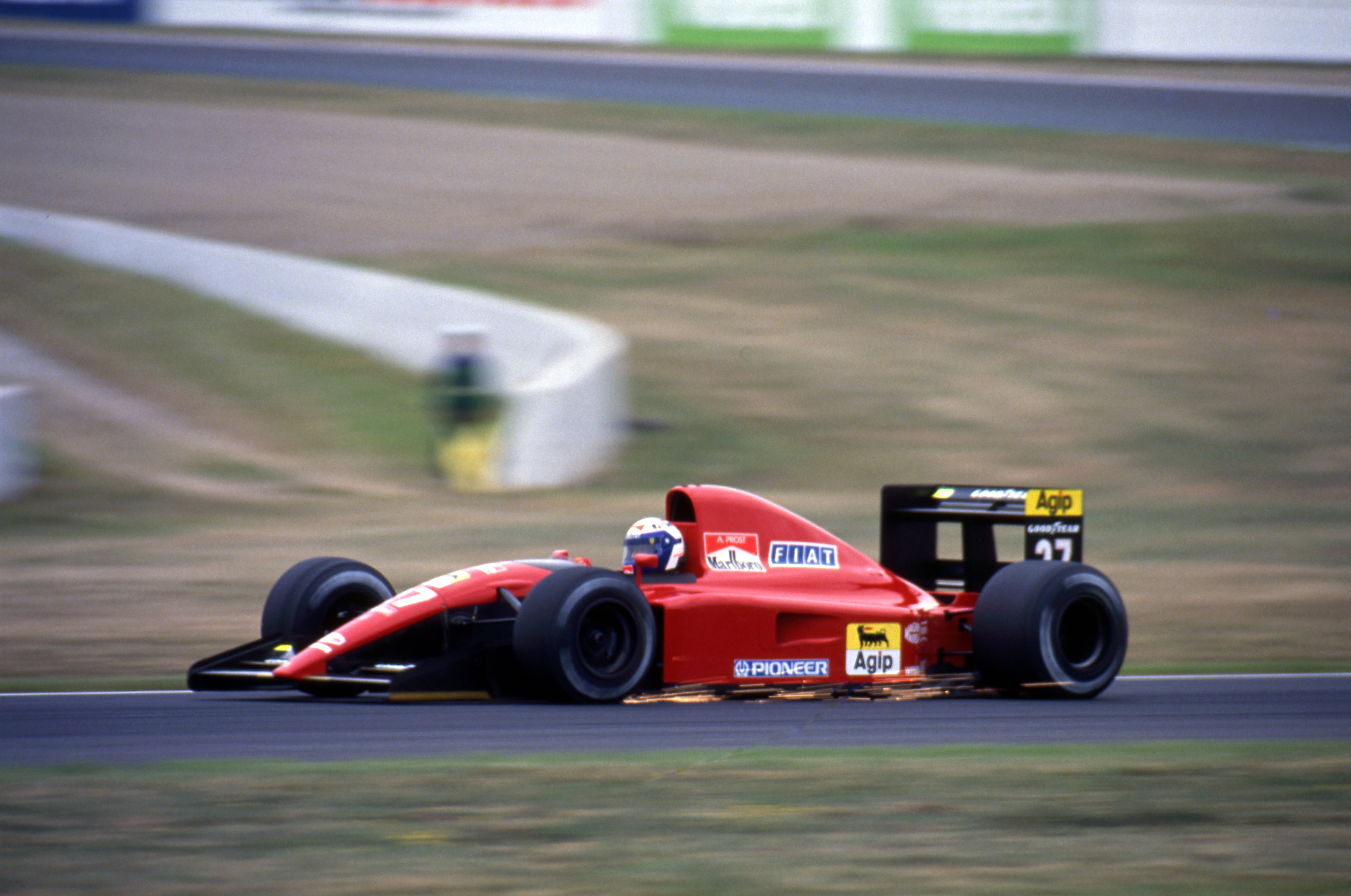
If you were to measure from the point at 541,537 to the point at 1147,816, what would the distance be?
9.21 m

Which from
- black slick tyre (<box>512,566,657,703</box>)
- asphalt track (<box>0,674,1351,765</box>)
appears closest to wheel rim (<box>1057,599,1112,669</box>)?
asphalt track (<box>0,674,1351,765</box>)

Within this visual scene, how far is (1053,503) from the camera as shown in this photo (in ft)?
29.4

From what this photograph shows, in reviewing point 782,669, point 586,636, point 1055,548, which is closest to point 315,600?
point 586,636

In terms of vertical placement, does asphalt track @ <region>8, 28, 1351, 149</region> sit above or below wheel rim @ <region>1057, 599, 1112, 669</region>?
above

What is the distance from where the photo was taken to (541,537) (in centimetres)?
1470

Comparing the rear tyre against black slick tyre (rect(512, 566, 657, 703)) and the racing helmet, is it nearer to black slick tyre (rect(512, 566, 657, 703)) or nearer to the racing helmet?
black slick tyre (rect(512, 566, 657, 703))

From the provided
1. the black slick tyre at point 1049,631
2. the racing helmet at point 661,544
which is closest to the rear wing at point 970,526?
the black slick tyre at point 1049,631

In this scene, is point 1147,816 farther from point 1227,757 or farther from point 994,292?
point 994,292

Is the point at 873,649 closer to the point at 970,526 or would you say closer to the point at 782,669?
the point at 782,669

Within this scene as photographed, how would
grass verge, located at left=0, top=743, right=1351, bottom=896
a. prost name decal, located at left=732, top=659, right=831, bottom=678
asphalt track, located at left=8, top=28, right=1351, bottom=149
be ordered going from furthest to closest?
asphalt track, located at left=8, top=28, right=1351, bottom=149, a. prost name decal, located at left=732, top=659, right=831, bottom=678, grass verge, located at left=0, top=743, right=1351, bottom=896

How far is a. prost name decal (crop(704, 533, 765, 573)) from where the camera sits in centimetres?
820

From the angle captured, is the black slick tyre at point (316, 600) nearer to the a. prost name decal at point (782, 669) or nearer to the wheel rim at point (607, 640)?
the wheel rim at point (607, 640)

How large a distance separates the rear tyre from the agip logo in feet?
7.20

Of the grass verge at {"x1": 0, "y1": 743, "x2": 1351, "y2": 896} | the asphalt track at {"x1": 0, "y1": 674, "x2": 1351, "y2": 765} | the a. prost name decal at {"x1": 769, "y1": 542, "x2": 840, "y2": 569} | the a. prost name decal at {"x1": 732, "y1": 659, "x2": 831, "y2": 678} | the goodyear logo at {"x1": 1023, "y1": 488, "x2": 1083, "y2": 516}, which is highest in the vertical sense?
the goodyear logo at {"x1": 1023, "y1": 488, "x2": 1083, "y2": 516}
